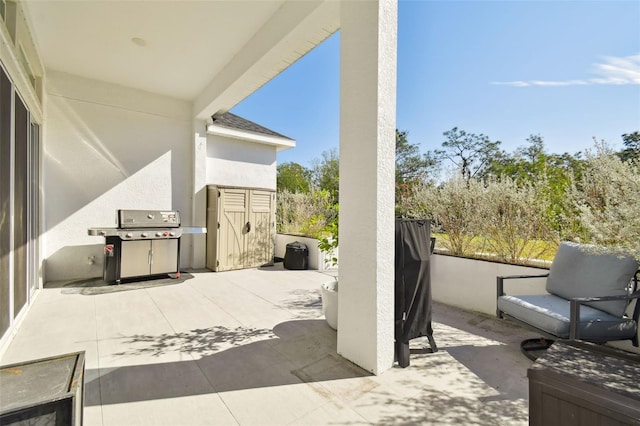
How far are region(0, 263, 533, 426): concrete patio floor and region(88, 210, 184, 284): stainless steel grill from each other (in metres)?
1.01

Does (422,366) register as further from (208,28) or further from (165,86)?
(165,86)

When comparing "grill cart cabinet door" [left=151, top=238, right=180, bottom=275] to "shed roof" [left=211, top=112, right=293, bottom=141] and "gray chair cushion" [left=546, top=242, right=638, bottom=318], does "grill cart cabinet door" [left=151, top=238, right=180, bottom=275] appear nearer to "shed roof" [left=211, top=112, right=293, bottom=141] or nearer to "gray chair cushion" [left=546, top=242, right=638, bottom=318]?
"shed roof" [left=211, top=112, right=293, bottom=141]

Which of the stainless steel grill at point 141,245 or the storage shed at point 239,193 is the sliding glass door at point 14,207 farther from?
the storage shed at point 239,193

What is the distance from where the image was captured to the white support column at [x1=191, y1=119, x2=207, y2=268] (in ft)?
22.6

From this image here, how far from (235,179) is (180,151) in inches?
56.4

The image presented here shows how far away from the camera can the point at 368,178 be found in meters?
2.47

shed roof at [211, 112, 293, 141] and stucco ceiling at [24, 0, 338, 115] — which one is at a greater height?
stucco ceiling at [24, 0, 338, 115]

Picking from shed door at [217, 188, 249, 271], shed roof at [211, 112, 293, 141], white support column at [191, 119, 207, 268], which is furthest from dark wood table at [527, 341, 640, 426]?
shed roof at [211, 112, 293, 141]

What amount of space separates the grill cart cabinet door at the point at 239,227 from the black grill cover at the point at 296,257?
0.73 meters

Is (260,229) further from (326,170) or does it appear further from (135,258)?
(326,170)

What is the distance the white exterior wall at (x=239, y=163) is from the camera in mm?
7254

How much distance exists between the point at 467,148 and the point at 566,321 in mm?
22854

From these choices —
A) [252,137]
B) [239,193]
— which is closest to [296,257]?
[239,193]

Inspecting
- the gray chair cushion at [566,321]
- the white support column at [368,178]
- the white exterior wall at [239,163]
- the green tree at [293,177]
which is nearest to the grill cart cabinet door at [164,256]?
the white exterior wall at [239,163]
